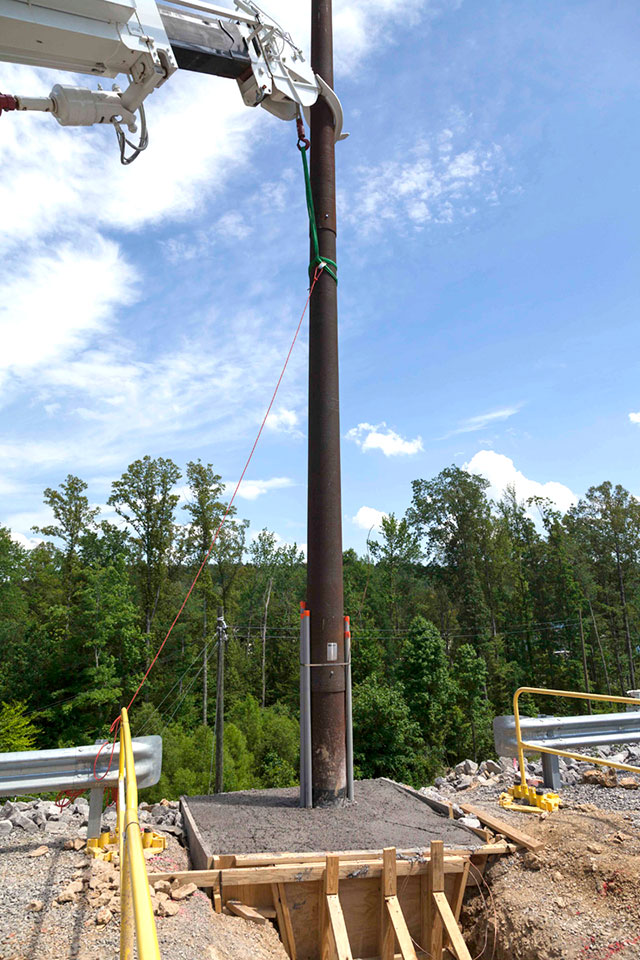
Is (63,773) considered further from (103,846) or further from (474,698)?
(474,698)

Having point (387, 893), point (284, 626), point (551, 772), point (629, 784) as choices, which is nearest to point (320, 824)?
point (387, 893)

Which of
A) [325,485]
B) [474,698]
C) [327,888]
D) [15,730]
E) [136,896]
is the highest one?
[325,485]

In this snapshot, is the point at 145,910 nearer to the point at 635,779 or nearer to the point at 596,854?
the point at 596,854

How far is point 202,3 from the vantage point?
19.0 ft

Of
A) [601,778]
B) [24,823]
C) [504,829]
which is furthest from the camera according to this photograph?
[601,778]

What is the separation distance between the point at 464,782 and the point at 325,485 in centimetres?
406

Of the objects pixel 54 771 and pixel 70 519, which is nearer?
pixel 54 771

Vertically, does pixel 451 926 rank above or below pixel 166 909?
below


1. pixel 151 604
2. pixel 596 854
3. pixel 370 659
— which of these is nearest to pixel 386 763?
pixel 370 659

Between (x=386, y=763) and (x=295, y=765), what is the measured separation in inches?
189

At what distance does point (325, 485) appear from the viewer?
289 inches

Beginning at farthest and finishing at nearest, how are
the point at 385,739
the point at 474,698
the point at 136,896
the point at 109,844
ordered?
1. the point at 474,698
2. the point at 385,739
3. the point at 109,844
4. the point at 136,896

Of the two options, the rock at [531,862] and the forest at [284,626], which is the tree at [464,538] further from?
the rock at [531,862]

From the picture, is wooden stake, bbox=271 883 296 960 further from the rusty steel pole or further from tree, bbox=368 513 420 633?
tree, bbox=368 513 420 633
